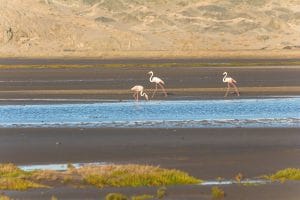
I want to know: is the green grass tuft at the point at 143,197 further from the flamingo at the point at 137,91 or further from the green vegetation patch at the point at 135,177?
the flamingo at the point at 137,91

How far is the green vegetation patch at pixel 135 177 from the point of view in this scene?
1435cm

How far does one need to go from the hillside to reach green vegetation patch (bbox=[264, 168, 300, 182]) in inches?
2438

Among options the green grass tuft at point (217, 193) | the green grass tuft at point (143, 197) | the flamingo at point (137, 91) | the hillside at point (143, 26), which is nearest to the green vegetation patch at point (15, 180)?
the green grass tuft at point (143, 197)

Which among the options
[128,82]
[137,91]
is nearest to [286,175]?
[137,91]

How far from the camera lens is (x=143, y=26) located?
96500mm

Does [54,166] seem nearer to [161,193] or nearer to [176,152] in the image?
[176,152]

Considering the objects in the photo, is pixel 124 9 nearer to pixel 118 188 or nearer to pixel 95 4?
pixel 95 4

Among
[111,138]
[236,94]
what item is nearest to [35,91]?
[236,94]

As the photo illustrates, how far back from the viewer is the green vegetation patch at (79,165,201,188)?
14352mm

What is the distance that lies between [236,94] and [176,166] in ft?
62.2

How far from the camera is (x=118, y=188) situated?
1409 cm

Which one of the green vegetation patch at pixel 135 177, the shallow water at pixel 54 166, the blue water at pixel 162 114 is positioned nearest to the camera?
the green vegetation patch at pixel 135 177

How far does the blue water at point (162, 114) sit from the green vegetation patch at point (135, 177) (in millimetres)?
9015

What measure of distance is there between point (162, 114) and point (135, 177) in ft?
43.8
